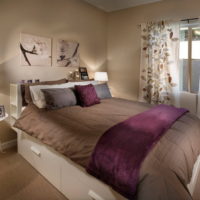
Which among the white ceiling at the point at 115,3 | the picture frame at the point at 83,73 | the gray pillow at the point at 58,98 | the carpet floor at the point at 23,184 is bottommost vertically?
the carpet floor at the point at 23,184

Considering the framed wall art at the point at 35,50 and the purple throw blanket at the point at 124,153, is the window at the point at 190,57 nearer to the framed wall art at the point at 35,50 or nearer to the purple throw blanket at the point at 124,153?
the purple throw blanket at the point at 124,153

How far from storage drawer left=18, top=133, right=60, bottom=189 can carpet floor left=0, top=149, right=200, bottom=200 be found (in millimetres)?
68

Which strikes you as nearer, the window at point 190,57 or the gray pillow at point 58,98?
the gray pillow at point 58,98

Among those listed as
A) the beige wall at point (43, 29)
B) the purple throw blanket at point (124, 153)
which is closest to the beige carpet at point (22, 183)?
the beige wall at point (43, 29)

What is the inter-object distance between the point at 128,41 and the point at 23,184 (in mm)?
3368

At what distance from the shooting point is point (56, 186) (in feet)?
6.00

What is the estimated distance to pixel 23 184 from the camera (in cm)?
188

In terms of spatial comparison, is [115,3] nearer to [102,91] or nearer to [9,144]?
[102,91]

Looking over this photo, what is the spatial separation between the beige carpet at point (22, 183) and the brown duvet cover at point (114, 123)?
513 millimetres

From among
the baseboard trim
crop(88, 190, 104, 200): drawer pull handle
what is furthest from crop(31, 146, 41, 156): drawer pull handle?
crop(88, 190, 104, 200): drawer pull handle

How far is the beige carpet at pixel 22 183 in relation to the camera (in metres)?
1.71

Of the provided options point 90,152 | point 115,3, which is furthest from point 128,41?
point 90,152

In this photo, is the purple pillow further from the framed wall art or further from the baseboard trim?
the baseboard trim

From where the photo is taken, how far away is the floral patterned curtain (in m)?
3.18
